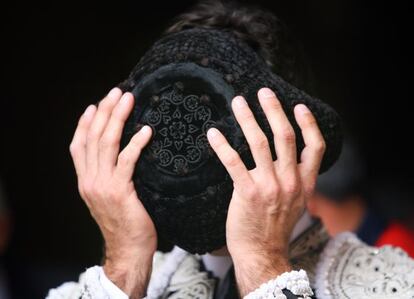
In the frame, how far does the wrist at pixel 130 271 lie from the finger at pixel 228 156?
29 cm

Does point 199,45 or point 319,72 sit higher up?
point 199,45

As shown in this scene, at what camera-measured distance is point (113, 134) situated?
1740 mm

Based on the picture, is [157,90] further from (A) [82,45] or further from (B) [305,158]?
(A) [82,45]

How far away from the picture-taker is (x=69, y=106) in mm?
4453

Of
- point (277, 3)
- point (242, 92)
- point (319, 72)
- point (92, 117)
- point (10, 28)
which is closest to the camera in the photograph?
point (242, 92)

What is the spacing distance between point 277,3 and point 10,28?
1.44 meters

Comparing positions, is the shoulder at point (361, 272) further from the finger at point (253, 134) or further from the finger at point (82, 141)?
the finger at point (82, 141)

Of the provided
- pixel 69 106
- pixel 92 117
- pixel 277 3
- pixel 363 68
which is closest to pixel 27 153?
pixel 69 106

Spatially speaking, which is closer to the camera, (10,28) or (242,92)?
(242,92)

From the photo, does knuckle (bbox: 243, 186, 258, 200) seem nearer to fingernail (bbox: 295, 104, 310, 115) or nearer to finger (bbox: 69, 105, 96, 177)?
fingernail (bbox: 295, 104, 310, 115)

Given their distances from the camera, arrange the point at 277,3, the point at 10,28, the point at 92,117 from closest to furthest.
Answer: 1. the point at 92,117
2. the point at 10,28
3. the point at 277,3

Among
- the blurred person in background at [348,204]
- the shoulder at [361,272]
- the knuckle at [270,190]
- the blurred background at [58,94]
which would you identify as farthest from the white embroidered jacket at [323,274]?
the blurred background at [58,94]

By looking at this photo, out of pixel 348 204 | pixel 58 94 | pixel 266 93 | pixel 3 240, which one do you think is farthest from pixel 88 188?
pixel 58 94

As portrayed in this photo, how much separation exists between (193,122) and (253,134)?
4.7 inches
